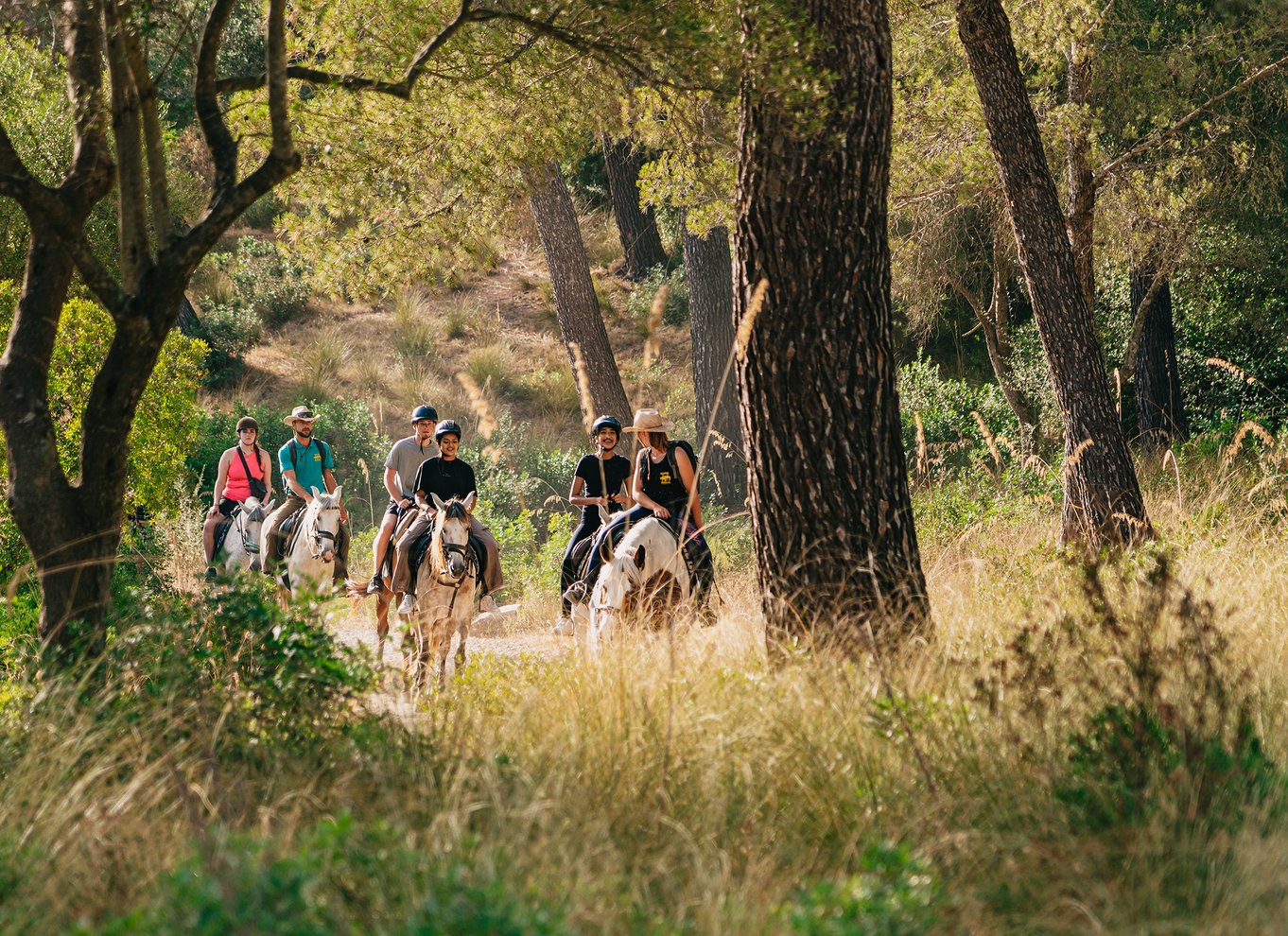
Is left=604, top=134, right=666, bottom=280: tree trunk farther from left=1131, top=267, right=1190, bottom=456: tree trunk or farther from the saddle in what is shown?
the saddle

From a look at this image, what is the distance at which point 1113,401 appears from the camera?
40.0 ft

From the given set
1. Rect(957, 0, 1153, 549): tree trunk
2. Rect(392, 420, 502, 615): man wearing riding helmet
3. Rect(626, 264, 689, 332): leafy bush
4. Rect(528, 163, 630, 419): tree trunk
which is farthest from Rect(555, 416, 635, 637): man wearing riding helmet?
Rect(626, 264, 689, 332): leafy bush

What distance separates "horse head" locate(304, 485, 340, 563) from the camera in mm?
12438

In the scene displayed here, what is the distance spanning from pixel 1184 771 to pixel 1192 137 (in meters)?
16.3

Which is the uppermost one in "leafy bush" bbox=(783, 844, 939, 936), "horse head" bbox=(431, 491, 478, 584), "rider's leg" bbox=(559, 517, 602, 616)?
"horse head" bbox=(431, 491, 478, 584)

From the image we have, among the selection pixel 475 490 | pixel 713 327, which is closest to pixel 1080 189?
pixel 475 490

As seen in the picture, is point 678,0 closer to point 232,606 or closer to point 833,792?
point 232,606

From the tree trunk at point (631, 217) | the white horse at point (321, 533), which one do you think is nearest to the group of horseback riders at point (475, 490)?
the white horse at point (321, 533)

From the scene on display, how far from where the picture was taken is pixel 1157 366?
1952cm

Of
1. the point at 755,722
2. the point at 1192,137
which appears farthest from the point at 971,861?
the point at 1192,137

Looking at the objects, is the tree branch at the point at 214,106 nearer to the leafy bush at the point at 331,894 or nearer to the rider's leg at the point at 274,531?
the leafy bush at the point at 331,894

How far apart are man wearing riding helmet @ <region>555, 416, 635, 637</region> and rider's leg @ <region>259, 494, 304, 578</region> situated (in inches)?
164

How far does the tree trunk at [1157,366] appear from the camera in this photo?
19.4m

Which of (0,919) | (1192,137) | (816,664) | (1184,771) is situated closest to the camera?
(0,919)
